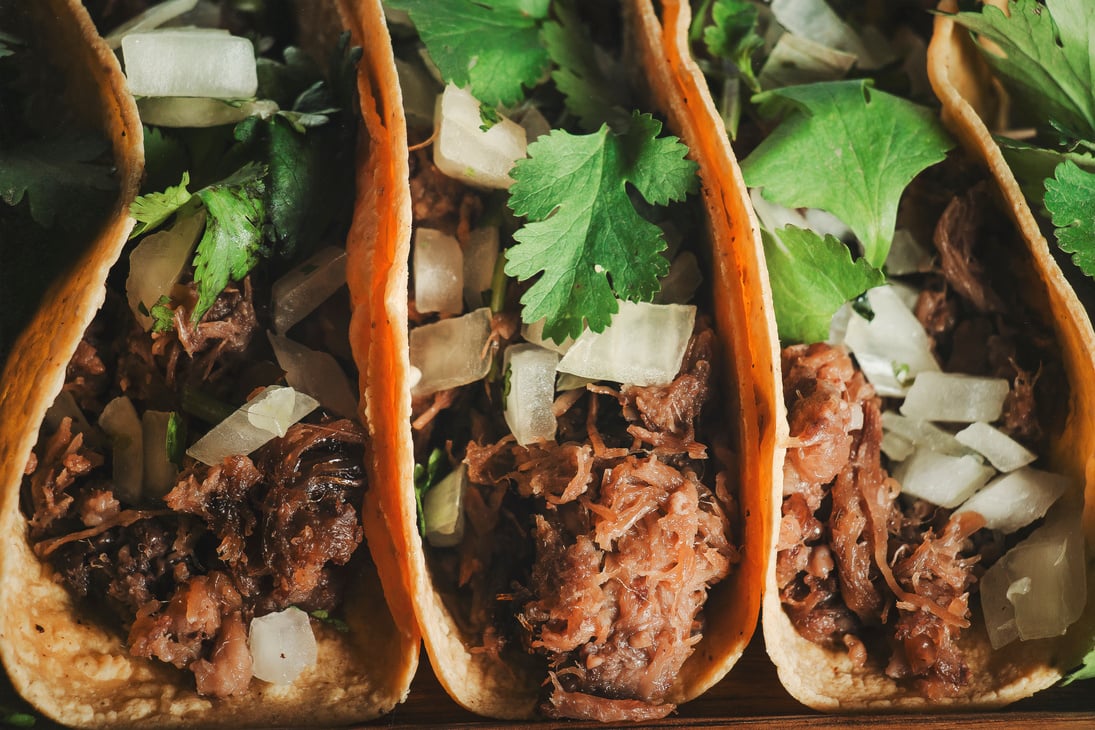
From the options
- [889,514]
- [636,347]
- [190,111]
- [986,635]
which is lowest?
[986,635]

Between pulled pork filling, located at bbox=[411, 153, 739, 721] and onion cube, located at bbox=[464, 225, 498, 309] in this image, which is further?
onion cube, located at bbox=[464, 225, 498, 309]

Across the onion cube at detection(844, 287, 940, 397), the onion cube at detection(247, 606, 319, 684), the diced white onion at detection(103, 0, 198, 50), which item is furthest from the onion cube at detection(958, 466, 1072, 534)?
the diced white onion at detection(103, 0, 198, 50)

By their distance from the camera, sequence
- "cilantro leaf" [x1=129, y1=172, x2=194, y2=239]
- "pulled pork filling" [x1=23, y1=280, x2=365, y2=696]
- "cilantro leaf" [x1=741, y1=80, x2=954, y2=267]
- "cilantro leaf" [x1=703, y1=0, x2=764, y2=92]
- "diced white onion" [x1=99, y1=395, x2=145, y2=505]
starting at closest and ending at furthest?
"cilantro leaf" [x1=129, y1=172, x2=194, y2=239] < "pulled pork filling" [x1=23, y1=280, x2=365, y2=696] < "diced white onion" [x1=99, y1=395, x2=145, y2=505] < "cilantro leaf" [x1=741, y1=80, x2=954, y2=267] < "cilantro leaf" [x1=703, y1=0, x2=764, y2=92]

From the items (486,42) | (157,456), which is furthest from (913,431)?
(157,456)

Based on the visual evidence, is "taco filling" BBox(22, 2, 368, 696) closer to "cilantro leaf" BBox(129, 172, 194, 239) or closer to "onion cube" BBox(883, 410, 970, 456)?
"cilantro leaf" BBox(129, 172, 194, 239)

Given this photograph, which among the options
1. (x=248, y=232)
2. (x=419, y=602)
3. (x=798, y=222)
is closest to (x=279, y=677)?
(x=419, y=602)

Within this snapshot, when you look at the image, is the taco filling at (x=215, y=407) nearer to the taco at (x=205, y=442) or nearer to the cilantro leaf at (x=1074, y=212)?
the taco at (x=205, y=442)

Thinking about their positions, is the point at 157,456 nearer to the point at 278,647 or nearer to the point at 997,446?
the point at 278,647
